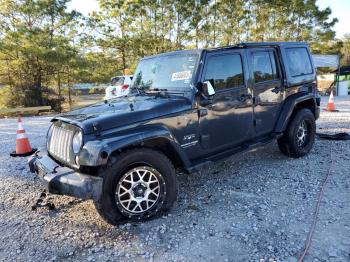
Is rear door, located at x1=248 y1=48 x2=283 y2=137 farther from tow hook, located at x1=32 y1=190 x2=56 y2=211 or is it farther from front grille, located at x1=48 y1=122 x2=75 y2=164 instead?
tow hook, located at x1=32 y1=190 x2=56 y2=211

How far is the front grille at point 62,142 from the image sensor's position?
3430 millimetres

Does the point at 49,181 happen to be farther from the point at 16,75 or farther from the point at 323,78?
the point at 323,78

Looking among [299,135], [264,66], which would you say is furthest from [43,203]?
[299,135]

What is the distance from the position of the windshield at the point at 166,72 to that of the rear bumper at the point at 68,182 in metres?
1.65

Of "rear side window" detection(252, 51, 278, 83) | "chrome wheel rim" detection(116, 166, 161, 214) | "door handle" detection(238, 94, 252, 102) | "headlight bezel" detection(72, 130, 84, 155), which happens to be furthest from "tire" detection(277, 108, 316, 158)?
"headlight bezel" detection(72, 130, 84, 155)

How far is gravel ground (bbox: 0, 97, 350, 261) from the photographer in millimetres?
2980

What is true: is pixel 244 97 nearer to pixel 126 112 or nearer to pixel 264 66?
pixel 264 66

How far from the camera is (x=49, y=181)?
3.25 metres

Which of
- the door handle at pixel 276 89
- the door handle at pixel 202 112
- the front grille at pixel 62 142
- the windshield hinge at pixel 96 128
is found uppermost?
the door handle at pixel 276 89

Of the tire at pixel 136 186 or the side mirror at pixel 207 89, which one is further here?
the side mirror at pixel 207 89

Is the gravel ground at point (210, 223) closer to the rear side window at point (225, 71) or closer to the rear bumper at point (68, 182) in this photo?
the rear bumper at point (68, 182)

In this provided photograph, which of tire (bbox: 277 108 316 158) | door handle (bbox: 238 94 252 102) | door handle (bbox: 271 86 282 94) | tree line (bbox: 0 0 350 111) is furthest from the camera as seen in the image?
tree line (bbox: 0 0 350 111)

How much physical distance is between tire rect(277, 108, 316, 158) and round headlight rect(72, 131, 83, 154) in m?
3.51

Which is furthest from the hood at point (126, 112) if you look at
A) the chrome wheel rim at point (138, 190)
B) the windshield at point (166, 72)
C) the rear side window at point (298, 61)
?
the rear side window at point (298, 61)
